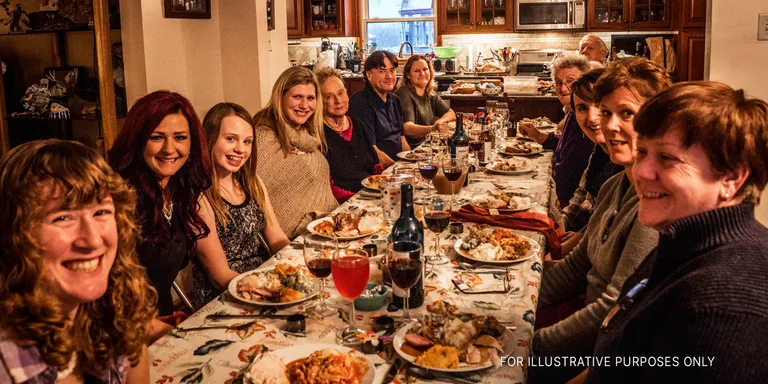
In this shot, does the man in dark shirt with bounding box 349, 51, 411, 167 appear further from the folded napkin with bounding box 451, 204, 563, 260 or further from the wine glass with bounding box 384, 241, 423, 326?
the wine glass with bounding box 384, 241, 423, 326

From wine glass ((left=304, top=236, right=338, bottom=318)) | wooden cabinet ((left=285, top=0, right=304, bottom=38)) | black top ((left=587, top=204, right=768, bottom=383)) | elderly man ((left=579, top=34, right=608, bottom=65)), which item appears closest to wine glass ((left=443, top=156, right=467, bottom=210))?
wine glass ((left=304, top=236, right=338, bottom=318))

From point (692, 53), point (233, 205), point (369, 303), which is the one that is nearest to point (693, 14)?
point (692, 53)

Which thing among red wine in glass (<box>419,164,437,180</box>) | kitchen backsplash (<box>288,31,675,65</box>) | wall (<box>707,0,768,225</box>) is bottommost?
red wine in glass (<box>419,164,437,180</box>)

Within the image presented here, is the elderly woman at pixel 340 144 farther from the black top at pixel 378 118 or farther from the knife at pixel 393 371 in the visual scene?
the knife at pixel 393 371

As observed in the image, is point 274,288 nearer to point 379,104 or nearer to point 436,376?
point 436,376

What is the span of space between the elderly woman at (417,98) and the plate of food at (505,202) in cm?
235

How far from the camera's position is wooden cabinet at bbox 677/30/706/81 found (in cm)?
751

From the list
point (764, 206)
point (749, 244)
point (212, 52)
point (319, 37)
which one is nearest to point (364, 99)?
point (212, 52)

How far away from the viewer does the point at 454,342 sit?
1374mm

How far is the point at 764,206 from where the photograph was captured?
138 inches

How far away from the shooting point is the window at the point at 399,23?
880cm

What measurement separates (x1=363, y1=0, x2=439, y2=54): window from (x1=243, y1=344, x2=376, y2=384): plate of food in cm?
777

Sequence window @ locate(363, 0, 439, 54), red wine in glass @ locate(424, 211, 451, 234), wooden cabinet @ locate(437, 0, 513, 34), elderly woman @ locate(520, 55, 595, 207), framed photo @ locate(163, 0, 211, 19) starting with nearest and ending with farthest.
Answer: red wine in glass @ locate(424, 211, 451, 234) → elderly woman @ locate(520, 55, 595, 207) → framed photo @ locate(163, 0, 211, 19) → wooden cabinet @ locate(437, 0, 513, 34) → window @ locate(363, 0, 439, 54)

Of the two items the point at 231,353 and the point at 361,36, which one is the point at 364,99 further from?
the point at 361,36
